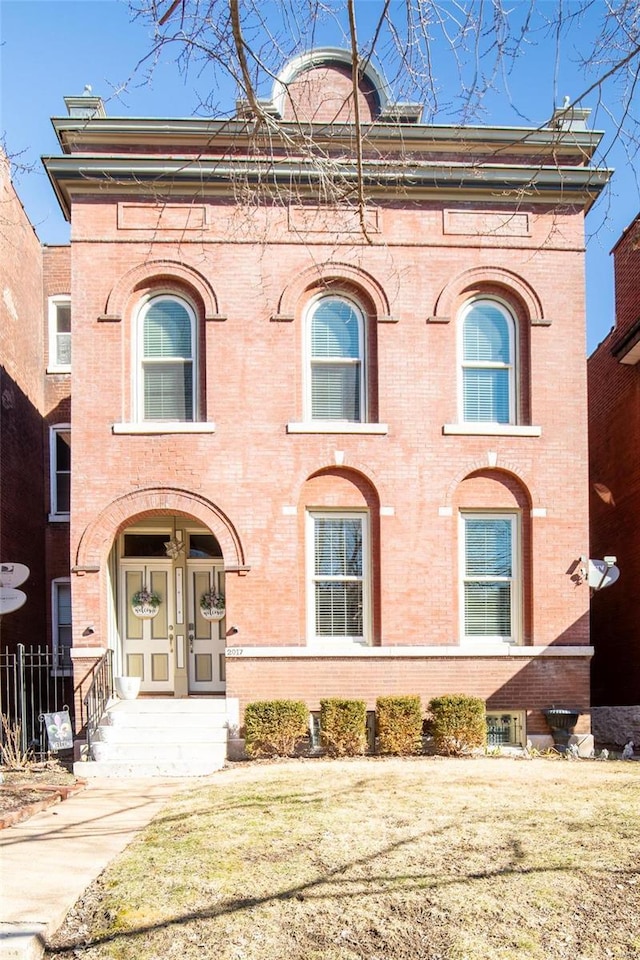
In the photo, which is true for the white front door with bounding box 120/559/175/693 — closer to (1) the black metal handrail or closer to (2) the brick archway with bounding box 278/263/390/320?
(1) the black metal handrail

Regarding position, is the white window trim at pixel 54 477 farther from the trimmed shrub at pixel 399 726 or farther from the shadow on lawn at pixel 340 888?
the shadow on lawn at pixel 340 888

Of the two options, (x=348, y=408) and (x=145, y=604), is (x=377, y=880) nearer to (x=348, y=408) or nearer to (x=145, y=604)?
(x=348, y=408)

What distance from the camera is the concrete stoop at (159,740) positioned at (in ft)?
39.5

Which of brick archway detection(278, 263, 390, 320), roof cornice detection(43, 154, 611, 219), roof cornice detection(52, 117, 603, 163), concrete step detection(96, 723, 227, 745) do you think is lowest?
concrete step detection(96, 723, 227, 745)

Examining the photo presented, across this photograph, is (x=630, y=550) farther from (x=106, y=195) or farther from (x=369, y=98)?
(x=106, y=195)

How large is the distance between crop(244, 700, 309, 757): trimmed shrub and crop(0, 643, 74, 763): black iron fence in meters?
2.82

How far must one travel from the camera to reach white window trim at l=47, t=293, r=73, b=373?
20.2 meters

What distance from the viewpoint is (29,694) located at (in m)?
17.8

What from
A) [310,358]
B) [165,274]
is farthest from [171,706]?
[165,274]

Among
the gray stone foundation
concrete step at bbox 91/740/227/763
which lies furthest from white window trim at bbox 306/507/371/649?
the gray stone foundation

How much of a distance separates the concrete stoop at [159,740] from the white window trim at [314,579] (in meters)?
1.79

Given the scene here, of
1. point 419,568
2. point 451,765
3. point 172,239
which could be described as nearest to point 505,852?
point 451,765

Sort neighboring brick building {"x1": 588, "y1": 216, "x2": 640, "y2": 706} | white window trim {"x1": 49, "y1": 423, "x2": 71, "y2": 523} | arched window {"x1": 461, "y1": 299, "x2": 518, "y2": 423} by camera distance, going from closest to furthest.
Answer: arched window {"x1": 461, "y1": 299, "x2": 518, "y2": 423} < neighboring brick building {"x1": 588, "y1": 216, "x2": 640, "y2": 706} < white window trim {"x1": 49, "y1": 423, "x2": 71, "y2": 523}

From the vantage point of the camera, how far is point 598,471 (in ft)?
61.9
